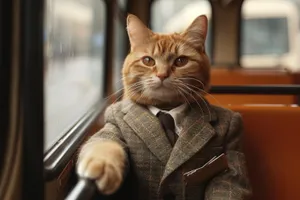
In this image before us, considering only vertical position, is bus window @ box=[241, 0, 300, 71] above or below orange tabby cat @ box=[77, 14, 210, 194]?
above

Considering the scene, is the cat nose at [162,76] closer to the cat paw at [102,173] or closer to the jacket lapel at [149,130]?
the jacket lapel at [149,130]

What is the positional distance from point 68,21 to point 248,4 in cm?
328

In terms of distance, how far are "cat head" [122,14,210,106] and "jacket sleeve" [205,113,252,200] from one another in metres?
0.14

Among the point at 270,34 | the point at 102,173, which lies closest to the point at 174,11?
the point at 270,34

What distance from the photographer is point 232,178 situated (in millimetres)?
1296

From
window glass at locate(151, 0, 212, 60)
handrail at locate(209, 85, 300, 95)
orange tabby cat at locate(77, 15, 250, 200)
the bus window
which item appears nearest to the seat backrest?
handrail at locate(209, 85, 300, 95)

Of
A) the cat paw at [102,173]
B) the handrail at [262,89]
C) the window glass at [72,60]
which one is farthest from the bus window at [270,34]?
the cat paw at [102,173]

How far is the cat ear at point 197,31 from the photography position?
140 centimetres

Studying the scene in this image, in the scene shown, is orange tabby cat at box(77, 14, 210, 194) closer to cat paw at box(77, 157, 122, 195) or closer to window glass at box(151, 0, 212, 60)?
cat paw at box(77, 157, 122, 195)

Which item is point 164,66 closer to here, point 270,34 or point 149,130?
point 149,130

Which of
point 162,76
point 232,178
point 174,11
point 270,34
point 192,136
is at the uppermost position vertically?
point 174,11

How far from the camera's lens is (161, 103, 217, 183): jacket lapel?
1.28m

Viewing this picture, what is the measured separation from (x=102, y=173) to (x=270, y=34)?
4.54m

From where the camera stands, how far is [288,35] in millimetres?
5395
